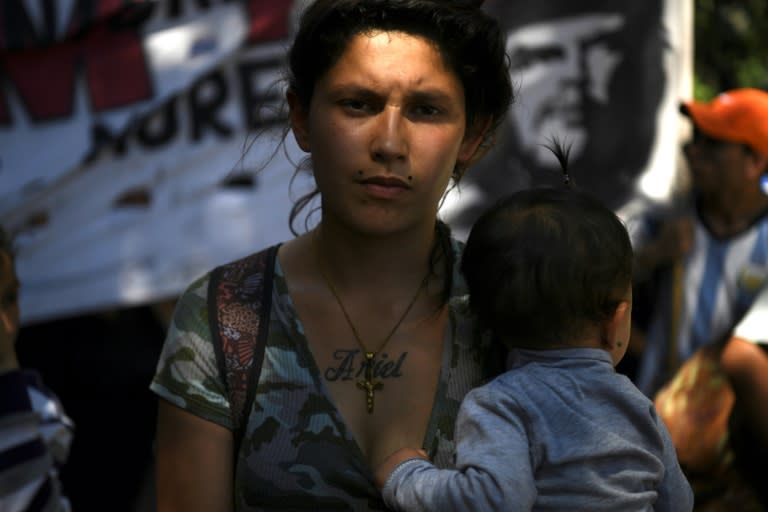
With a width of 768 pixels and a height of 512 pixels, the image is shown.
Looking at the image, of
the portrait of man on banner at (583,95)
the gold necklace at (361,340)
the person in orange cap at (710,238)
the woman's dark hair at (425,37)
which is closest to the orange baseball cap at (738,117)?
the person in orange cap at (710,238)

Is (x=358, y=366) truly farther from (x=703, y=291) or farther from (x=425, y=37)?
(x=703, y=291)

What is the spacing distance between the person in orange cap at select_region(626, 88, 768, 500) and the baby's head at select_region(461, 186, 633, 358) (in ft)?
7.32

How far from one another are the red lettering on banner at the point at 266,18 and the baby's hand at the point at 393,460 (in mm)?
2754

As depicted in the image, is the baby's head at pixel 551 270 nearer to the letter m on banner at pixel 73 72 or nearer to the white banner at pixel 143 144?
the white banner at pixel 143 144

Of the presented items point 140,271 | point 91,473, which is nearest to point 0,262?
point 140,271

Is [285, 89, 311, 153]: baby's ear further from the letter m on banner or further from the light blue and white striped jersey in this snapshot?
the letter m on banner

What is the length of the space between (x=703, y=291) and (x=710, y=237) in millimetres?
209

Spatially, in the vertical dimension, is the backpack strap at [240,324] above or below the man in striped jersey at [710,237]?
above

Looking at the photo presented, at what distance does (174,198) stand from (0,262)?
1.83m

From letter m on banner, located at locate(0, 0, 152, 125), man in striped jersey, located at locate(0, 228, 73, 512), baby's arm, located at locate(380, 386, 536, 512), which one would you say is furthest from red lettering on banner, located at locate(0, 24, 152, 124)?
baby's arm, located at locate(380, 386, 536, 512)

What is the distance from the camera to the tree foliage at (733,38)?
6.01 metres

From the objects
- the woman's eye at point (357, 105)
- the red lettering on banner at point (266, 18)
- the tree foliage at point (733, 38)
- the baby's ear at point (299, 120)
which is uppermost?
the woman's eye at point (357, 105)

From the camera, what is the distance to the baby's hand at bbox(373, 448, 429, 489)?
194cm

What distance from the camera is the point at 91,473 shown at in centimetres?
498
